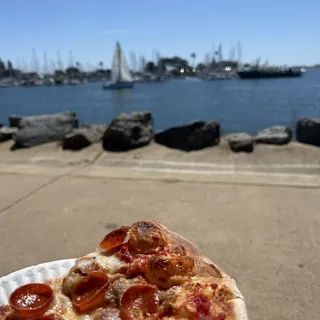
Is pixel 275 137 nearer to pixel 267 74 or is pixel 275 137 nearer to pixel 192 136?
pixel 192 136

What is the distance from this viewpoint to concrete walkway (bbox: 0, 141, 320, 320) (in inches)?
142

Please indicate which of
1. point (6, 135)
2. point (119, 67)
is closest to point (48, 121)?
point (6, 135)

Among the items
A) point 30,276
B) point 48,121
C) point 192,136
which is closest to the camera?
point 30,276

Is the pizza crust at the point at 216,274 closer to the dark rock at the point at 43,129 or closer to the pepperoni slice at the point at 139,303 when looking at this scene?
the pepperoni slice at the point at 139,303

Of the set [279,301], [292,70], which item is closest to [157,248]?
[279,301]

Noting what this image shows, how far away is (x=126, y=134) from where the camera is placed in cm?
938

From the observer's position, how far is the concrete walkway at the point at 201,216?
362 cm

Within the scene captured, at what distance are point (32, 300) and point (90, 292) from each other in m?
0.33

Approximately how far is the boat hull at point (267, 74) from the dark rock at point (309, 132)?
107308 mm

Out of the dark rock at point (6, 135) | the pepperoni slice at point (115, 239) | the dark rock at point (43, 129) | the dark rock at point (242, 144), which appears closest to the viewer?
the pepperoni slice at point (115, 239)

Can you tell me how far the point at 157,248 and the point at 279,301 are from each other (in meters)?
1.47

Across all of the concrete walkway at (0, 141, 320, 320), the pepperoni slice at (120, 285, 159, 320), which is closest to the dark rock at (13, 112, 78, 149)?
the concrete walkway at (0, 141, 320, 320)

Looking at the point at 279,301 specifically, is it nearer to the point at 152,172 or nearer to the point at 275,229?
the point at 275,229

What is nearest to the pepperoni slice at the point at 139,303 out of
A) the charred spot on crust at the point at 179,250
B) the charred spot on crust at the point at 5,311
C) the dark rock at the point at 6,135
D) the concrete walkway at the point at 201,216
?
the charred spot on crust at the point at 179,250
